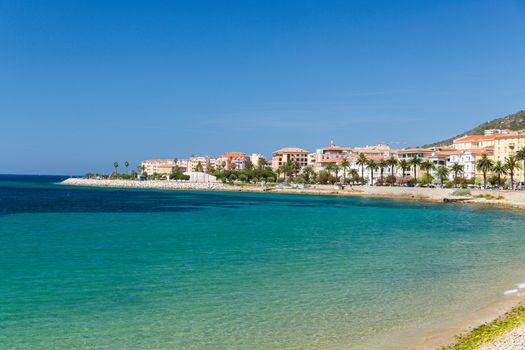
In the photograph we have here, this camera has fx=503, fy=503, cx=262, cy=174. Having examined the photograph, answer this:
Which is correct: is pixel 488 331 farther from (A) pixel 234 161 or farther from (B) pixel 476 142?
(A) pixel 234 161

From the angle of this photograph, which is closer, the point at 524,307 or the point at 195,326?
the point at 195,326

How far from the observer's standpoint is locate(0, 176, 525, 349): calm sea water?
12.0 m

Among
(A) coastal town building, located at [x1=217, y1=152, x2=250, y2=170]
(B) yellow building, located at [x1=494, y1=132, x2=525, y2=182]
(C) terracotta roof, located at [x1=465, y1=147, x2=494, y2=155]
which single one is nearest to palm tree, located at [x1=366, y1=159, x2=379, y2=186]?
(C) terracotta roof, located at [x1=465, y1=147, x2=494, y2=155]

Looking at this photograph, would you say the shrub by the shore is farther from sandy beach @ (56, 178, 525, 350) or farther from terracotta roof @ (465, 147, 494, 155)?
terracotta roof @ (465, 147, 494, 155)

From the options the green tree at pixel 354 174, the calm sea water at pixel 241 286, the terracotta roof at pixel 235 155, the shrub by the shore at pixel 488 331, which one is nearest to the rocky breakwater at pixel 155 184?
the green tree at pixel 354 174

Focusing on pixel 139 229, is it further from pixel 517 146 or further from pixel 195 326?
pixel 517 146

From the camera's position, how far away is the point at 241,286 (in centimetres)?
1694

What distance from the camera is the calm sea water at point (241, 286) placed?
39.5 feet

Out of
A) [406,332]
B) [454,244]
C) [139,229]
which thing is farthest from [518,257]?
[139,229]

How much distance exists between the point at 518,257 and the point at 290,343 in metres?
16.2

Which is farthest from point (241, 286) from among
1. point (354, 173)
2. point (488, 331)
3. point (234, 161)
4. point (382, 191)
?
point (234, 161)

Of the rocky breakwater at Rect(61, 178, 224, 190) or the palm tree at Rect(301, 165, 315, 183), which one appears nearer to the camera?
the rocky breakwater at Rect(61, 178, 224, 190)

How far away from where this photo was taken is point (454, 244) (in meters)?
28.4

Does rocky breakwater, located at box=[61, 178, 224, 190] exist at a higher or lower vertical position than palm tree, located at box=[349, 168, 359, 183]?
lower
